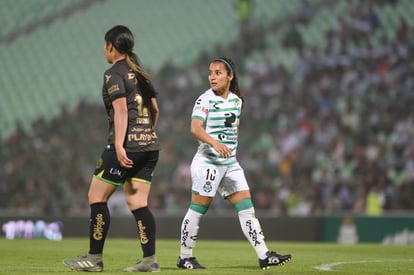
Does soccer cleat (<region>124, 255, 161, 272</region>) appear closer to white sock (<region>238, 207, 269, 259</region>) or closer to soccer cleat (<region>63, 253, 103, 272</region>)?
soccer cleat (<region>63, 253, 103, 272</region>)

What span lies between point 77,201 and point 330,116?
698 cm

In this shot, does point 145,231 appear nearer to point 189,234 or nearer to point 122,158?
point 122,158

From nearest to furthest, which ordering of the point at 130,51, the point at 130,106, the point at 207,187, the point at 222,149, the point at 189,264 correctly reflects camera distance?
the point at 130,106 < the point at 130,51 < the point at 222,149 < the point at 189,264 < the point at 207,187

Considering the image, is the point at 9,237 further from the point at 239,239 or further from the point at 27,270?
the point at 27,270

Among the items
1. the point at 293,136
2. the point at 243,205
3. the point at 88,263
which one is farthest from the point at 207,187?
the point at 293,136

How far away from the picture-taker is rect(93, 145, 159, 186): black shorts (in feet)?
23.0

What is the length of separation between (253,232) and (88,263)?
170 centimetres

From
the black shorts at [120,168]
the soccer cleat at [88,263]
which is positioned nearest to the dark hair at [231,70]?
the black shorts at [120,168]

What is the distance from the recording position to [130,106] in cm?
712

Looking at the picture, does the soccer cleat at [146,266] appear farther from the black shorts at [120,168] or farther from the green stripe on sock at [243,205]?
the green stripe on sock at [243,205]

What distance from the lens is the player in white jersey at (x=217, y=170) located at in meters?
7.98

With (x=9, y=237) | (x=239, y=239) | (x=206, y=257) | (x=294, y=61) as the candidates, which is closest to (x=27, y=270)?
(x=206, y=257)

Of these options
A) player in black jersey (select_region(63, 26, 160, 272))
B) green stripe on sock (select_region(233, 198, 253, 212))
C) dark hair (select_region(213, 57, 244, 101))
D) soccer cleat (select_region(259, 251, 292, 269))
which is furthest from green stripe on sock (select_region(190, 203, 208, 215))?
dark hair (select_region(213, 57, 244, 101))

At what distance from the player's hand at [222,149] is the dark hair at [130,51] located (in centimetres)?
83
